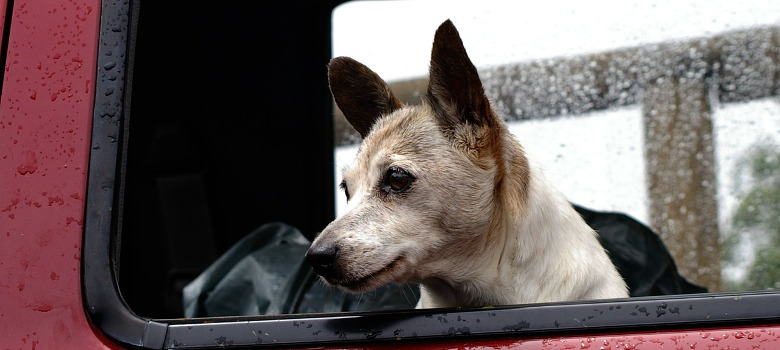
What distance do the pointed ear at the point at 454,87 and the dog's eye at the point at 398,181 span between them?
0.55 feet

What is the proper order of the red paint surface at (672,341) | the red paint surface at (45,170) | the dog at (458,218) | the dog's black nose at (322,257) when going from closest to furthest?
→ 1. the red paint surface at (672,341)
2. the red paint surface at (45,170)
3. the dog's black nose at (322,257)
4. the dog at (458,218)

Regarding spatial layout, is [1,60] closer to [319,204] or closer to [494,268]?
[494,268]

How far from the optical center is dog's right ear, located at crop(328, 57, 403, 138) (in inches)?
74.4

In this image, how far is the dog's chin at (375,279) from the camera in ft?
5.02

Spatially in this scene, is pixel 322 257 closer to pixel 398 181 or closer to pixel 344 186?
pixel 398 181

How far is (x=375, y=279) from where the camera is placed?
1562 mm

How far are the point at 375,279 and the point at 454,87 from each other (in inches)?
17.8

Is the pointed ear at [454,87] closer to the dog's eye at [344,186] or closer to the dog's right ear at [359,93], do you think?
the dog's right ear at [359,93]

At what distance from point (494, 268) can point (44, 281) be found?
88 centimetres

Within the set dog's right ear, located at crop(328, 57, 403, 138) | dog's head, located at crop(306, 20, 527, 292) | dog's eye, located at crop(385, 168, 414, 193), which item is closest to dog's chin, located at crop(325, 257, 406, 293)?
dog's head, located at crop(306, 20, 527, 292)

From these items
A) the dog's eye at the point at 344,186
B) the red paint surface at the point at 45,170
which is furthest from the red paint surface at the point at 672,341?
the dog's eye at the point at 344,186

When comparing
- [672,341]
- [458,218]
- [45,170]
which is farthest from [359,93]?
[672,341]

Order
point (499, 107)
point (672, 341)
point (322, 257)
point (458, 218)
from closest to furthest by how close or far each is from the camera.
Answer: point (672, 341) < point (322, 257) < point (458, 218) < point (499, 107)

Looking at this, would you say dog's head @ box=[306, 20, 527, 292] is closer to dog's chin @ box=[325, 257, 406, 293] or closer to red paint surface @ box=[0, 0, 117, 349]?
dog's chin @ box=[325, 257, 406, 293]
